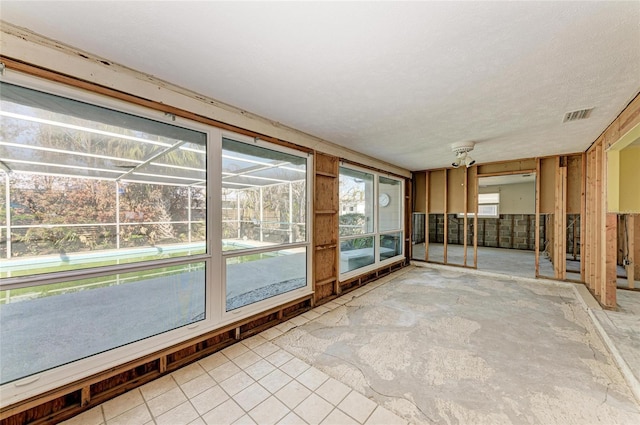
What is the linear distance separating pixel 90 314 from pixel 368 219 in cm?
439

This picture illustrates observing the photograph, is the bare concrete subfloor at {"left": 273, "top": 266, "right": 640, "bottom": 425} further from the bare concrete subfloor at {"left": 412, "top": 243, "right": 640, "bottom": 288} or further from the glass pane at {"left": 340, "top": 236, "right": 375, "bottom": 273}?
→ the bare concrete subfloor at {"left": 412, "top": 243, "right": 640, "bottom": 288}

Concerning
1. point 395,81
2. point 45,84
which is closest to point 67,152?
point 45,84

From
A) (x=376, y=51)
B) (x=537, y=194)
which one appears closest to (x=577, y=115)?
(x=537, y=194)

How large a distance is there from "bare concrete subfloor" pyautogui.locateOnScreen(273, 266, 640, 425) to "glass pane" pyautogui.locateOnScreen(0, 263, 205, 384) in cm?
121

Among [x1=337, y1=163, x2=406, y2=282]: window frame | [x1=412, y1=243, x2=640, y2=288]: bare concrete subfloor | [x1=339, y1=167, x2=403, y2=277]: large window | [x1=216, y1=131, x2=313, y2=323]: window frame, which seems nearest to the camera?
[x1=216, y1=131, x2=313, y2=323]: window frame

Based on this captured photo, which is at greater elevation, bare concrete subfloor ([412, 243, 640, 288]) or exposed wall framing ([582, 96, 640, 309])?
exposed wall framing ([582, 96, 640, 309])

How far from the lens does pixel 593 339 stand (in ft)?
8.73

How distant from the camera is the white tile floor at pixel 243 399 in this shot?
1.69 m

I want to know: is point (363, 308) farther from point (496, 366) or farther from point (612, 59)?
point (612, 59)

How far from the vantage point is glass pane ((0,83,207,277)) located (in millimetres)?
1642

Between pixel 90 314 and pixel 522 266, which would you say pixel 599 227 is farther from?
pixel 90 314

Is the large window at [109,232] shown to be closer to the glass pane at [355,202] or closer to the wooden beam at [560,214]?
the glass pane at [355,202]

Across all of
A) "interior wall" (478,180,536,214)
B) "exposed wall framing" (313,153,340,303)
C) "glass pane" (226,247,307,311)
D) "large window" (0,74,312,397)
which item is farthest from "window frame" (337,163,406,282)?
"interior wall" (478,180,536,214)

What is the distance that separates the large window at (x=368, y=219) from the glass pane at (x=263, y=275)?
109 centimetres
